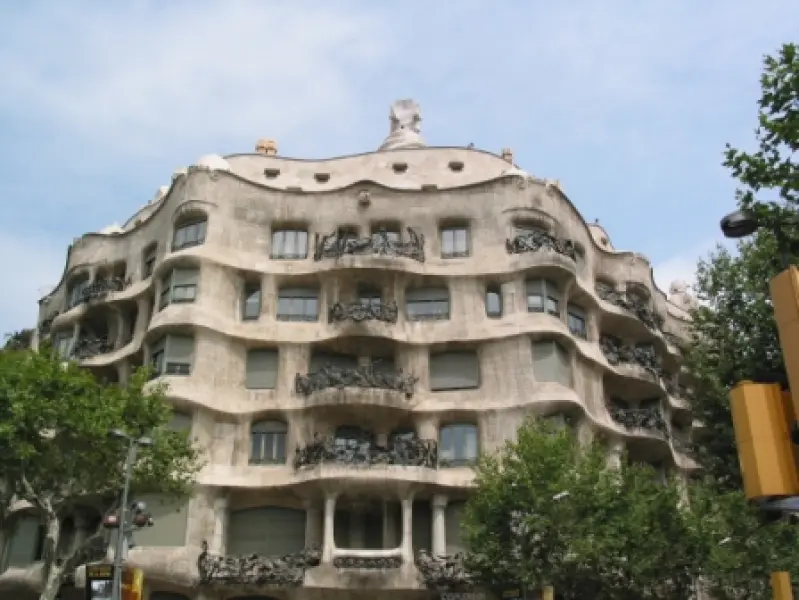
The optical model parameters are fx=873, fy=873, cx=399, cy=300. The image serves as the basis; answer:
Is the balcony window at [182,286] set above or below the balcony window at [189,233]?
below

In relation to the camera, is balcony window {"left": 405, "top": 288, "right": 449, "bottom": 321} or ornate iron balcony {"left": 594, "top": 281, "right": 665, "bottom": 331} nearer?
balcony window {"left": 405, "top": 288, "right": 449, "bottom": 321}

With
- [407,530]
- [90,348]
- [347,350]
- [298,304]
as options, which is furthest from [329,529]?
[90,348]

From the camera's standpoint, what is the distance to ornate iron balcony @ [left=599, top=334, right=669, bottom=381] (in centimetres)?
3688

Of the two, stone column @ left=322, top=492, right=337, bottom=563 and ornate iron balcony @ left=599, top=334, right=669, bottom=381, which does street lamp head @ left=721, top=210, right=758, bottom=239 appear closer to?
stone column @ left=322, top=492, right=337, bottom=563

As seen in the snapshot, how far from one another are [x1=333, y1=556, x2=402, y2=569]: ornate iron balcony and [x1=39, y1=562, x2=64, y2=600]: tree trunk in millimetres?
8535

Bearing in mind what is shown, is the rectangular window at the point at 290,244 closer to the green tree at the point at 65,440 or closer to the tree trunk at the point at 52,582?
the green tree at the point at 65,440

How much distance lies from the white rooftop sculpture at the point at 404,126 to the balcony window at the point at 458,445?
15.5 metres

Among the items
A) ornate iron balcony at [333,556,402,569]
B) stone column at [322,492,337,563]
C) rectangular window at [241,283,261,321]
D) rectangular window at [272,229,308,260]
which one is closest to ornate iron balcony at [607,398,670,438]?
ornate iron balcony at [333,556,402,569]

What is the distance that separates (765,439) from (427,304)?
30.4 m

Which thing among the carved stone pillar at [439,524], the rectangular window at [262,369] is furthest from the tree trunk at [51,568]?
the carved stone pillar at [439,524]

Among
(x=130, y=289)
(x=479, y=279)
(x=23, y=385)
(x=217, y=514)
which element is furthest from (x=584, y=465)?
(x=130, y=289)

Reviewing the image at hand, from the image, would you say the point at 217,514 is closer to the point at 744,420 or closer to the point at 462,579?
the point at 462,579

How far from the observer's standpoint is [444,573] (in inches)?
1121

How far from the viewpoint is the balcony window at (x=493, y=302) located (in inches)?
1329
